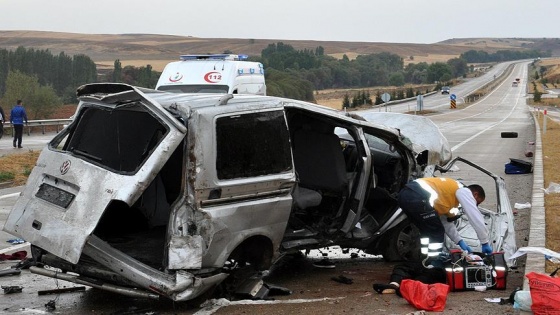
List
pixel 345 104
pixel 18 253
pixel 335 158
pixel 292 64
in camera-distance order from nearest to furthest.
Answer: pixel 335 158
pixel 18 253
pixel 345 104
pixel 292 64

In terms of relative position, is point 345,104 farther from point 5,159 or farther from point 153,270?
point 153,270

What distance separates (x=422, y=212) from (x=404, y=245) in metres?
1.07

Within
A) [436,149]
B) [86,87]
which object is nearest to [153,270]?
[86,87]

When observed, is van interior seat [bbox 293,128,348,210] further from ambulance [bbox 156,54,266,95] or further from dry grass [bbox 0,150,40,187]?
ambulance [bbox 156,54,266,95]

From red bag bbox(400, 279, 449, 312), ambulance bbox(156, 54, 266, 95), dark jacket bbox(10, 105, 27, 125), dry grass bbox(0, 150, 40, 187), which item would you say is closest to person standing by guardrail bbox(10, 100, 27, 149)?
dark jacket bbox(10, 105, 27, 125)

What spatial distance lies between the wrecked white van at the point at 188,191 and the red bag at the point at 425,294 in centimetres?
124

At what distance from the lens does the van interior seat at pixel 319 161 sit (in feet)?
30.6

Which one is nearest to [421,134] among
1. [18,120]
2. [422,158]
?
[422,158]

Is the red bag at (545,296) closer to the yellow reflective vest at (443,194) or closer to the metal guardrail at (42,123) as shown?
the yellow reflective vest at (443,194)

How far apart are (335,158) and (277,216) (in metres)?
1.60

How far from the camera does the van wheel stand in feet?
31.7

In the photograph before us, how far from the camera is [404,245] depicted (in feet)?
31.9

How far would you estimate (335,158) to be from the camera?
940 centimetres

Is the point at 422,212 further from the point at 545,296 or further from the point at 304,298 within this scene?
the point at 545,296
